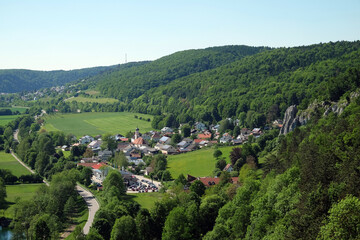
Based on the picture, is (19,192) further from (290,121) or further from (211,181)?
(290,121)

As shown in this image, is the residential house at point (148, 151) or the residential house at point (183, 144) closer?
the residential house at point (148, 151)

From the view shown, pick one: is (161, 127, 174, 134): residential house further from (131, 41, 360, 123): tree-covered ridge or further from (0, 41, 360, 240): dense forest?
(131, 41, 360, 123): tree-covered ridge

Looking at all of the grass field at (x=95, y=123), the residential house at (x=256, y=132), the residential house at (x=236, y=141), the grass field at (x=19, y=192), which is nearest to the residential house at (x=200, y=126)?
the grass field at (x=95, y=123)

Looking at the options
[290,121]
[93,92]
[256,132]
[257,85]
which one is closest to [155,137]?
[256,132]

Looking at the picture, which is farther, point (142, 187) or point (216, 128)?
point (216, 128)

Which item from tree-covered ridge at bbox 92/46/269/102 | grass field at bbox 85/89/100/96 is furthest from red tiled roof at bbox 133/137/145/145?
grass field at bbox 85/89/100/96

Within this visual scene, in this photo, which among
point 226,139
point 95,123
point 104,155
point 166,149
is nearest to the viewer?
point 104,155

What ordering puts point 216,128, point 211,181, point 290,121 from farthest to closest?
point 216,128, point 290,121, point 211,181

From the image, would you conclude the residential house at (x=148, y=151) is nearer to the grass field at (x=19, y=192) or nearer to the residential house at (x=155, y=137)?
the residential house at (x=155, y=137)
